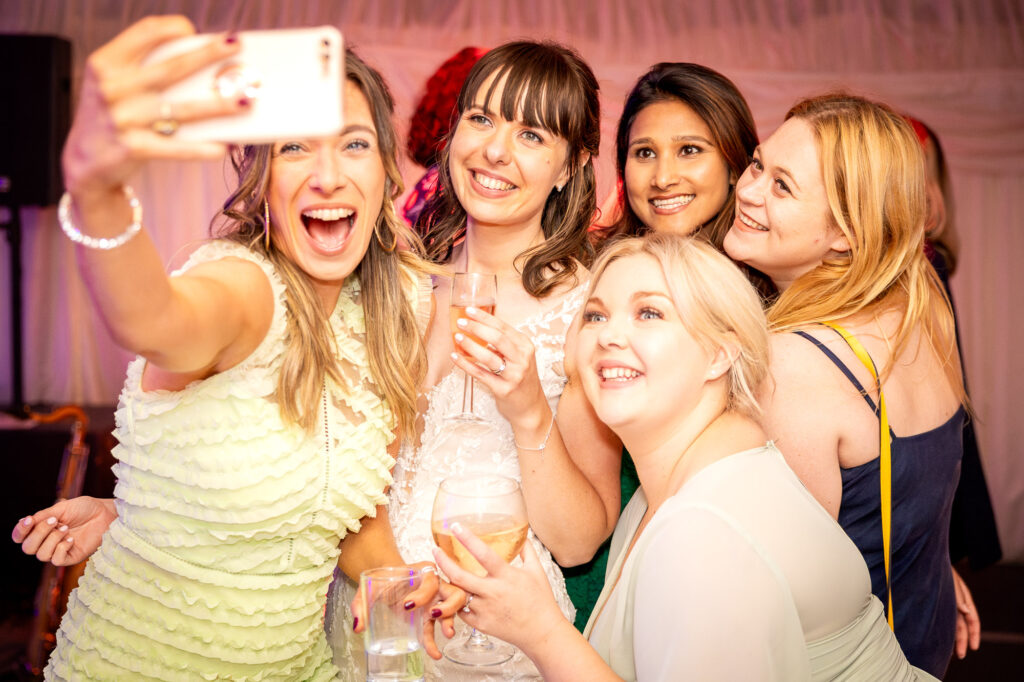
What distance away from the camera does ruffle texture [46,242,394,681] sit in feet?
5.52

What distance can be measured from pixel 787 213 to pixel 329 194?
1179mm

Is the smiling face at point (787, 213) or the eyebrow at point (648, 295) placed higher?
the smiling face at point (787, 213)

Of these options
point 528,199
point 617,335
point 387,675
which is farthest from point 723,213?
point 387,675

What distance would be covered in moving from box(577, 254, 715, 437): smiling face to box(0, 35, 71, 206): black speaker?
4.85 m

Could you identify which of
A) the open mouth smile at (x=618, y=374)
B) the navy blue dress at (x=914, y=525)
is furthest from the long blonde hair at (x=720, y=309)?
the navy blue dress at (x=914, y=525)

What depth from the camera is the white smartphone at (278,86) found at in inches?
39.6

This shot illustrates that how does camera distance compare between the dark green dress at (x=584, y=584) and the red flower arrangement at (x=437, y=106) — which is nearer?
the dark green dress at (x=584, y=584)

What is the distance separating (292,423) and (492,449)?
743mm

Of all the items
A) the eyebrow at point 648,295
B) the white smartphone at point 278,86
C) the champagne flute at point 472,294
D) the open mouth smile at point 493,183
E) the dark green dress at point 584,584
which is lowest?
the dark green dress at point 584,584

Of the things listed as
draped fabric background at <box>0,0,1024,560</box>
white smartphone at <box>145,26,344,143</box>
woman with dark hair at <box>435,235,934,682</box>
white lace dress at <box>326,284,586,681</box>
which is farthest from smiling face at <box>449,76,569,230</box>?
draped fabric background at <box>0,0,1024,560</box>

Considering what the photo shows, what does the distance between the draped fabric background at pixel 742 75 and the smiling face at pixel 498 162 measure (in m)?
3.39

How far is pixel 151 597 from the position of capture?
1740mm

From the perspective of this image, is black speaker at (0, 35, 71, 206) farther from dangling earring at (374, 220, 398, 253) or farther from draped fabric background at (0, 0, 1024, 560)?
dangling earring at (374, 220, 398, 253)

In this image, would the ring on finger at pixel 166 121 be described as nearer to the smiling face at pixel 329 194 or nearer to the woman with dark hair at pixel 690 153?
the smiling face at pixel 329 194
